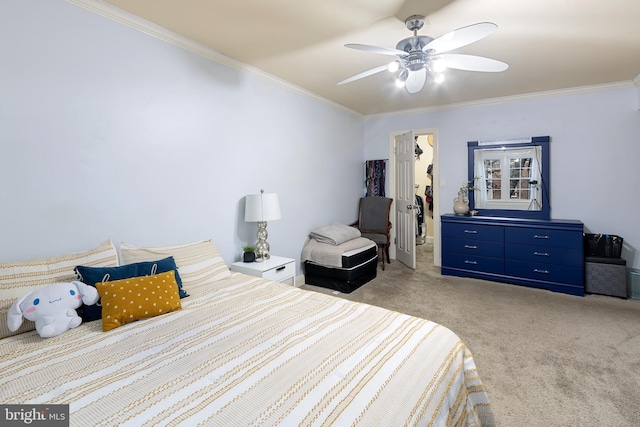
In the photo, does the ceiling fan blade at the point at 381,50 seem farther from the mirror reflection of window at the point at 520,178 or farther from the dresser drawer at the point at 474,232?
the mirror reflection of window at the point at 520,178

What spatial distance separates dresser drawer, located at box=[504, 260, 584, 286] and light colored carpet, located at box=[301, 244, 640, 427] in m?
0.18

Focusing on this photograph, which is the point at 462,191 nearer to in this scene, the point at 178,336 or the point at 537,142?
the point at 537,142

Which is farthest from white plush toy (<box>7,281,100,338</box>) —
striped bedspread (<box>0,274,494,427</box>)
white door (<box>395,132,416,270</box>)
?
white door (<box>395,132,416,270</box>)

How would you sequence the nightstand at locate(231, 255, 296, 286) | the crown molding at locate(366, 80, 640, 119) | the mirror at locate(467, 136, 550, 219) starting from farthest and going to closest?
the mirror at locate(467, 136, 550, 219) → the crown molding at locate(366, 80, 640, 119) → the nightstand at locate(231, 255, 296, 286)

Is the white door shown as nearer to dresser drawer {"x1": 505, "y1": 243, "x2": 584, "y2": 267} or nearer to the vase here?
the vase

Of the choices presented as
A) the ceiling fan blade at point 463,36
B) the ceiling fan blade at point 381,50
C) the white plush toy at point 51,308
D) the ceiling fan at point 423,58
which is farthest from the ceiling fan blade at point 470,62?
the white plush toy at point 51,308

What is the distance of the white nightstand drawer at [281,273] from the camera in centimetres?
285

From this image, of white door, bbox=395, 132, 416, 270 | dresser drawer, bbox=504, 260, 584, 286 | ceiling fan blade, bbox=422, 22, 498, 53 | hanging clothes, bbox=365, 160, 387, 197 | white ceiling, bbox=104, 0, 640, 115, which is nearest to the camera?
ceiling fan blade, bbox=422, 22, 498, 53

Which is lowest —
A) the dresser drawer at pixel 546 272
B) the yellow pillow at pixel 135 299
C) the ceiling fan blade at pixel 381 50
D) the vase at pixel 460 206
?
the dresser drawer at pixel 546 272

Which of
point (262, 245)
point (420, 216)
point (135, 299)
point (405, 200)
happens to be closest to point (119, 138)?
point (135, 299)

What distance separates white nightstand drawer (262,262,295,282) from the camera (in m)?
2.85

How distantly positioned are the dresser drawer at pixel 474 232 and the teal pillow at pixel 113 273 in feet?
11.8

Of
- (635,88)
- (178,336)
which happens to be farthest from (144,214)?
(635,88)

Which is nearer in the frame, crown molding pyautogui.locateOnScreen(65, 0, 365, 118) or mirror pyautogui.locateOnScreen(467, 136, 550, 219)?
crown molding pyautogui.locateOnScreen(65, 0, 365, 118)
